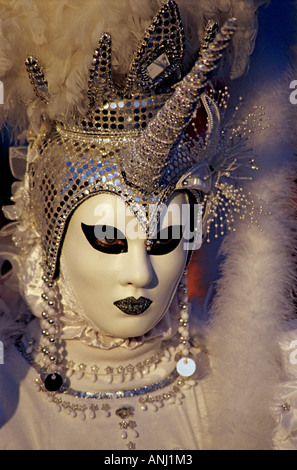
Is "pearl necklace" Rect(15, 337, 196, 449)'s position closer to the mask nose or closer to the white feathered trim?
the white feathered trim

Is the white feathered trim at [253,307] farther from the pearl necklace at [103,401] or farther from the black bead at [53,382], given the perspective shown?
the black bead at [53,382]

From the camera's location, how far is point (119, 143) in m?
1.58

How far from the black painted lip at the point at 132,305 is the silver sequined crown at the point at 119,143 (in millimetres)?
207

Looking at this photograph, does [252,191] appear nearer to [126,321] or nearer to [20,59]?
[126,321]

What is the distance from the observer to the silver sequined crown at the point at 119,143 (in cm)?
148

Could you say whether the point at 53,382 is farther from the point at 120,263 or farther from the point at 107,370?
the point at 120,263

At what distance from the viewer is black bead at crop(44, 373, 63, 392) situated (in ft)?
5.49

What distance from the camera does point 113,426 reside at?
67.7 inches

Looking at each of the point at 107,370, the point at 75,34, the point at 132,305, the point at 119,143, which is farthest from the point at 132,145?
the point at 107,370

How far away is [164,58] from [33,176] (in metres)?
0.50

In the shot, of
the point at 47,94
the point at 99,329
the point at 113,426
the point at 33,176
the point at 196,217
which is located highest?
the point at 47,94

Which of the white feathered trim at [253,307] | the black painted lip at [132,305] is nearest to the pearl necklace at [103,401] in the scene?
the white feathered trim at [253,307]

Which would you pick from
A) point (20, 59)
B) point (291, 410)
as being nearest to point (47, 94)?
point (20, 59)

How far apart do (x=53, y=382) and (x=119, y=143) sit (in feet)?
2.21
